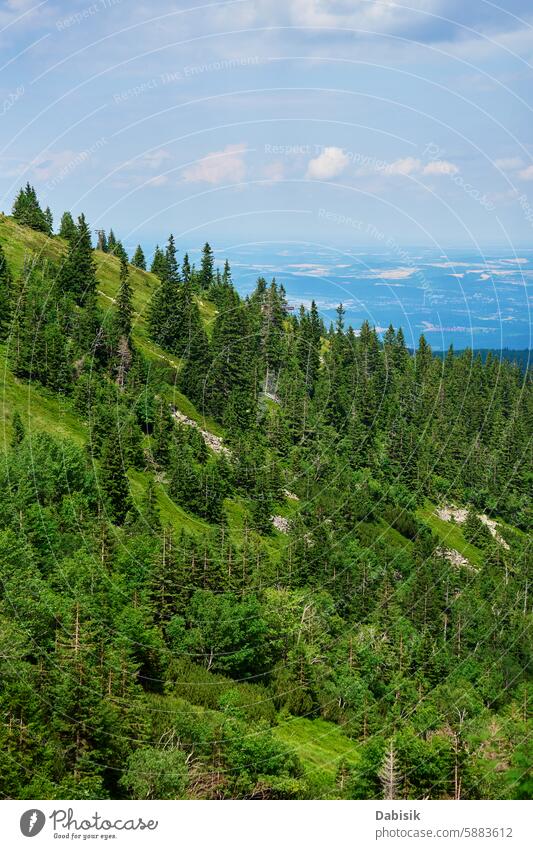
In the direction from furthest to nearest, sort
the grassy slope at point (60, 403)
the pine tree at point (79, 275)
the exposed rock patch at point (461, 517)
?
the exposed rock patch at point (461, 517), the pine tree at point (79, 275), the grassy slope at point (60, 403)

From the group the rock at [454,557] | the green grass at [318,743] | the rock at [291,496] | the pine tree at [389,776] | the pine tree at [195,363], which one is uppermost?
the pine tree at [195,363]

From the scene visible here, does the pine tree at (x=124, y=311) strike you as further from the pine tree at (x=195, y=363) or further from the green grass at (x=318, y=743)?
the green grass at (x=318, y=743)

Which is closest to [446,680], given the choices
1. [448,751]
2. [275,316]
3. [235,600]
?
[235,600]

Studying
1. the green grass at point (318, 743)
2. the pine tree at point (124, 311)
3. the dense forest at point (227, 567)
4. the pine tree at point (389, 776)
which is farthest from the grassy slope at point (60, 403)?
the pine tree at point (389, 776)

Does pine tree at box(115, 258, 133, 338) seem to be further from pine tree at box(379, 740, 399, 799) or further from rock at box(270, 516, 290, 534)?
pine tree at box(379, 740, 399, 799)

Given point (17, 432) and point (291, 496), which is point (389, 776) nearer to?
point (17, 432)

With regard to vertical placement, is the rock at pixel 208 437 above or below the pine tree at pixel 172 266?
below

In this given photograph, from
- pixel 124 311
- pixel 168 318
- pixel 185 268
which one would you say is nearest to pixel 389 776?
pixel 124 311

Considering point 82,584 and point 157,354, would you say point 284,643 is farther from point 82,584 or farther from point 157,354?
point 157,354

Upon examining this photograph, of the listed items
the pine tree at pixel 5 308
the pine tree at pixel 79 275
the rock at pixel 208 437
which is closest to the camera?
the pine tree at pixel 5 308
